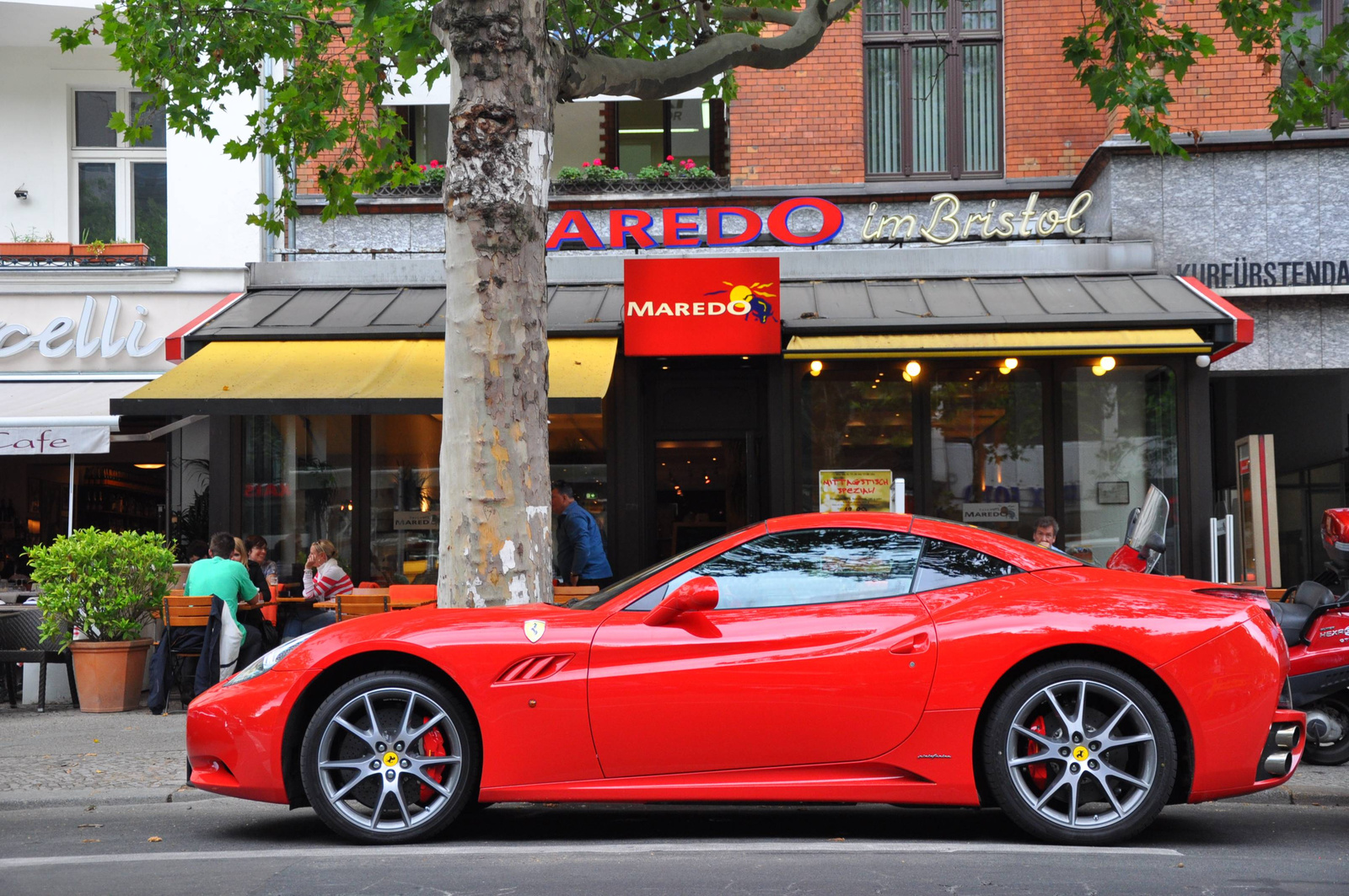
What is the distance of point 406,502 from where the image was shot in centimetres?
1359

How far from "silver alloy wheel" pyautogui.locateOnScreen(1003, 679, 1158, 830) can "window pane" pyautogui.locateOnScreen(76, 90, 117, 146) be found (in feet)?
47.9

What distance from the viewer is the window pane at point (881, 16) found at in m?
14.9

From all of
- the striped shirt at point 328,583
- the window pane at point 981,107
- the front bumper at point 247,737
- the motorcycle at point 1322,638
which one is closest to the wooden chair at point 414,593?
the striped shirt at point 328,583

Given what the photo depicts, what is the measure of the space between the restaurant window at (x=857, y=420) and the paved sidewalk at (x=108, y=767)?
6.09 meters

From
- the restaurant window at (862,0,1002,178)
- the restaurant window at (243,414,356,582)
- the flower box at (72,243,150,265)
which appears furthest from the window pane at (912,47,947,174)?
the flower box at (72,243,150,265)

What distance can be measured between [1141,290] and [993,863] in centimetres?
904

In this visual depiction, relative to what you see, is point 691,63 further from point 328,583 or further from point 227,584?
point 328,583

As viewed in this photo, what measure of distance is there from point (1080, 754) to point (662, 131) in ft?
37.6

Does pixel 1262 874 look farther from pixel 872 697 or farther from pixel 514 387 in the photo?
pixel 514 387

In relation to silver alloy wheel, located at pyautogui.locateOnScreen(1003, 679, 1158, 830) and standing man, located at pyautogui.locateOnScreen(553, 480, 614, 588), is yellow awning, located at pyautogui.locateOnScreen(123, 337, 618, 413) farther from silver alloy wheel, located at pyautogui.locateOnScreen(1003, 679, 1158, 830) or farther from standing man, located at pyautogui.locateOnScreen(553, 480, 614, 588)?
silver alloy wheel, located at pyautogui.locateOnScreen(1003, 679, 1158, 830)

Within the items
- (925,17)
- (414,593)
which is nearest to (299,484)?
(414,593)

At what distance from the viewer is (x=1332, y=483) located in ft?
54.4

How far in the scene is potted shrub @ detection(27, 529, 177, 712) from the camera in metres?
10.8

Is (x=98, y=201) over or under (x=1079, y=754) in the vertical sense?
over
